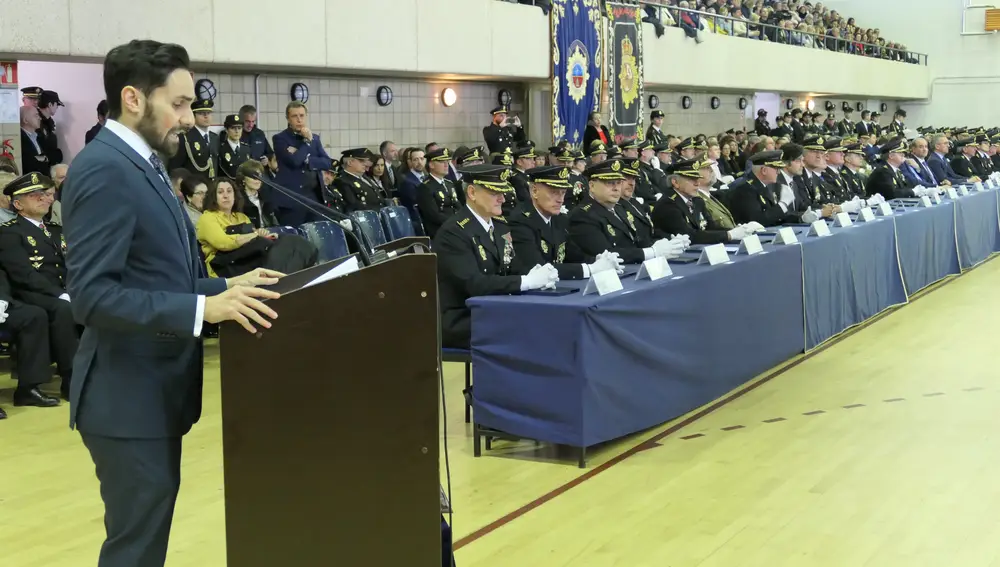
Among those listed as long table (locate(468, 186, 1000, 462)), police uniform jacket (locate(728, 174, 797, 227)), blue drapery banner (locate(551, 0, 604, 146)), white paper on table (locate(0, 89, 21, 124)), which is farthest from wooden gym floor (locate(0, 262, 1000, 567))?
blue drapery banner (locate(551, 0, 604, 146))

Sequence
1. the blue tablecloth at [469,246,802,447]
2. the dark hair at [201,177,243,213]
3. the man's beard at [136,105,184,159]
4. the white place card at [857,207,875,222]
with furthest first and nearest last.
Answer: the white place card at [857,207,875,222] → the dark hair at [201,177,243,213] → the blue tablecloth at [469,246,802,447] → the man's beard at [136,105,184,159]

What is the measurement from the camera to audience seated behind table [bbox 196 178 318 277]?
7062 mm

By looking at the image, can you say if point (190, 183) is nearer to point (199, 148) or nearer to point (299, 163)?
point (199, 148)

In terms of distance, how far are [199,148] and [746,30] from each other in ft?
42.8

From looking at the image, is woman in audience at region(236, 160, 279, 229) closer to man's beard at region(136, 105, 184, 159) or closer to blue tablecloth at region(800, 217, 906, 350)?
blue tablecloth at region(800, 217, 906, 350)

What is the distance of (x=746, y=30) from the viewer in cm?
1936

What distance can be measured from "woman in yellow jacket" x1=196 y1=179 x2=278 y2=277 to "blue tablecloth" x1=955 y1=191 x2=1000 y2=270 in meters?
6.41

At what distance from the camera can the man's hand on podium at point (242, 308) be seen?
1.94 m

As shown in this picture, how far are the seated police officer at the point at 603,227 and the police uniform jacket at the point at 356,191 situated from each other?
3347 millimetres

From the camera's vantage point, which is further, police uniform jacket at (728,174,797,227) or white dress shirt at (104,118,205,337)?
police uniform jacket at (728,174,797,227)

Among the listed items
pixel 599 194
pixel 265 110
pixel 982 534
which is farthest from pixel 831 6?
pixel 982 534

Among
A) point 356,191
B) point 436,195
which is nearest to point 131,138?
point 356,191

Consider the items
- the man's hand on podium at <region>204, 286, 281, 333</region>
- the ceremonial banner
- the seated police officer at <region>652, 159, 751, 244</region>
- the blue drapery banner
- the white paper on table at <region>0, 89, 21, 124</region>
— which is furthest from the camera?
the ceremonial banner

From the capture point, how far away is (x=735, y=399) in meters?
5.77
